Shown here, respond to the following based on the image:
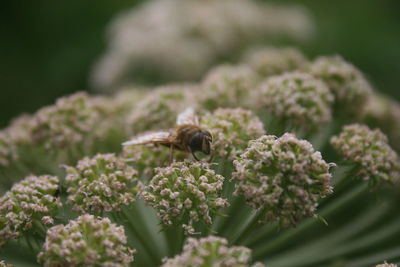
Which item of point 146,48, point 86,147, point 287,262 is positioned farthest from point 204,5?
point 287,262

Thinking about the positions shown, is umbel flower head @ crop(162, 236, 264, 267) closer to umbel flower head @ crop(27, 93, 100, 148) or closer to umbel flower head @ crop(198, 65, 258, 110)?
umbel flower head @ crop(27, 93, 100, 148)

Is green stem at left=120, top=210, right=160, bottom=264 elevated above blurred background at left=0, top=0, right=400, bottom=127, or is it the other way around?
blurred background at left=0, top=0, right=400, bottom=127

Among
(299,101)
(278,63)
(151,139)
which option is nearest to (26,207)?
(151,139)

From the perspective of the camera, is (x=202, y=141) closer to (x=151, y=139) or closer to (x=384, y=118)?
(x=151, y=139)

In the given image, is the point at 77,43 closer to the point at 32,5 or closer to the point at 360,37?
the point at 32,5

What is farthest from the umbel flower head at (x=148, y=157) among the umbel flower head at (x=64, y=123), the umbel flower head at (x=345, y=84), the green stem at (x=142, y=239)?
the umbel flower head at (x=345, y=84)

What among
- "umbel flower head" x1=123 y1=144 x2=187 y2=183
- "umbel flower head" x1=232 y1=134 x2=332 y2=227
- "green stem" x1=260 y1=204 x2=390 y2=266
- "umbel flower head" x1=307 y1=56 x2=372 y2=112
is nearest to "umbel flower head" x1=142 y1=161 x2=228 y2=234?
"umbel flower head" x1=232 y1=134 x2=332 y2=227
